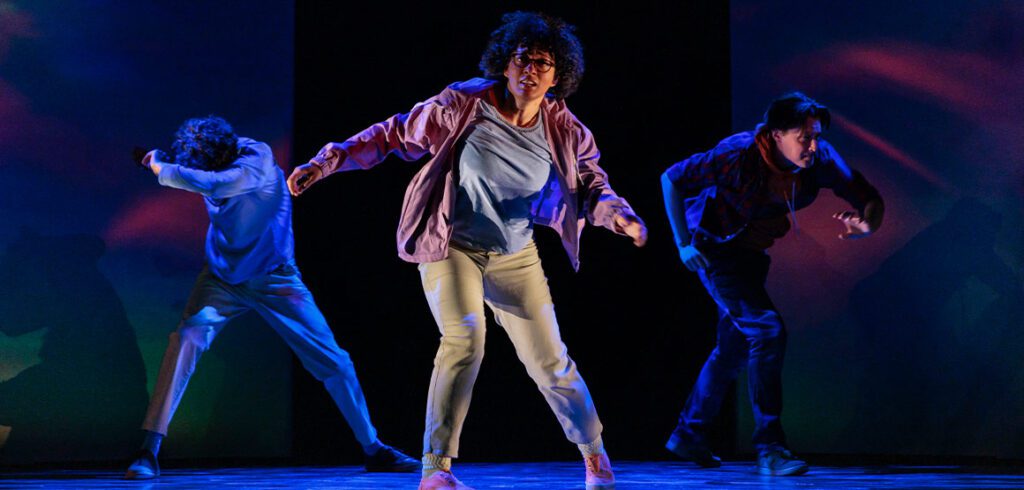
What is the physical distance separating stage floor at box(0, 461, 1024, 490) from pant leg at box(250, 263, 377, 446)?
224mm

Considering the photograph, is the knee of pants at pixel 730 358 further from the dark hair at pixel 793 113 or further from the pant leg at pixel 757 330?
the dark hair at pixel 793 113

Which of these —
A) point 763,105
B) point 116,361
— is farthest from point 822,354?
point 116,361

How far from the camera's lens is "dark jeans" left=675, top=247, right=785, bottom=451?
397cm

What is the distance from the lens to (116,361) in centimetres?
497

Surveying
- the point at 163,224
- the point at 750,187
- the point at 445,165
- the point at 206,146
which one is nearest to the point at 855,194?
the point at 750,187

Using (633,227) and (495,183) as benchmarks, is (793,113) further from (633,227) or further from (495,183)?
(495,183)

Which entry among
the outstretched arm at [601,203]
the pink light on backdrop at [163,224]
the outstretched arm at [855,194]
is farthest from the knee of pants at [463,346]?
the pink light on backdrop at [163,224]

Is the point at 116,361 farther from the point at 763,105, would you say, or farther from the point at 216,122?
the point at 763,105

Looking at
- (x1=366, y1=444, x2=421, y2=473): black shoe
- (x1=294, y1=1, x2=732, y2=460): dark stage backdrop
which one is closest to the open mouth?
(x1=366, y1=444, x2=421, y2=473): black shoe

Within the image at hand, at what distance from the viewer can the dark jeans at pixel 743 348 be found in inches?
156

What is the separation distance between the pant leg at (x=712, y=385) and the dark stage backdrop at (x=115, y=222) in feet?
6.43

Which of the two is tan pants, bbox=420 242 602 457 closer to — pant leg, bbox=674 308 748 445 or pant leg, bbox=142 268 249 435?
pant leg, bbox=674 308 748 445

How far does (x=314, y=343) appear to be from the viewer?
428 cm

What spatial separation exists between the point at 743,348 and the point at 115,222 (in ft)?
9.51
